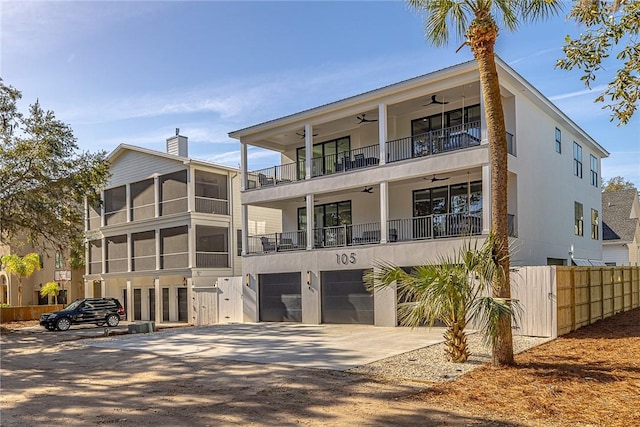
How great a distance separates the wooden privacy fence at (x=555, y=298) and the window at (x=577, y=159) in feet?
31.5

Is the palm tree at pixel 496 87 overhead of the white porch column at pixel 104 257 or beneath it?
overhead

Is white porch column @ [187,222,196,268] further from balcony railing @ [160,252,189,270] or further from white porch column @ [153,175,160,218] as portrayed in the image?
white porch column @ [153,175,160,218]

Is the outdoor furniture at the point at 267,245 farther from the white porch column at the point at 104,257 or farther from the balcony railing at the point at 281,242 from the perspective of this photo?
the white porch column at the point at 104,257

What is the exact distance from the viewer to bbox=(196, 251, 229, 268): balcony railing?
96.3 feet

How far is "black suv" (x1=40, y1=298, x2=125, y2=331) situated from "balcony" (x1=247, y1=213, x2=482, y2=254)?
25.4ft

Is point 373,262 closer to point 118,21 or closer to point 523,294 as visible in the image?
point 523,294

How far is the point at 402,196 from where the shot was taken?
74.1 ft

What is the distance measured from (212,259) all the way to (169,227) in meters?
3.24

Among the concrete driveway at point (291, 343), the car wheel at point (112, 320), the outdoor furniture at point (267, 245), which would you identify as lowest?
the car wheel at point (112, 320)

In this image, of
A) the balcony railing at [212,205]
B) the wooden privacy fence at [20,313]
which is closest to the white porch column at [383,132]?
the balcony railing at [212,205]

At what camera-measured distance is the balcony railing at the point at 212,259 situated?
96.3 ft

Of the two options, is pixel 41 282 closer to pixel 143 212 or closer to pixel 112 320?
pixel 143 212

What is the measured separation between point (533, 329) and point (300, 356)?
6939 mm

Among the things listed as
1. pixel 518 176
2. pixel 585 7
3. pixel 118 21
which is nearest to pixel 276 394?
pixel 585 7
